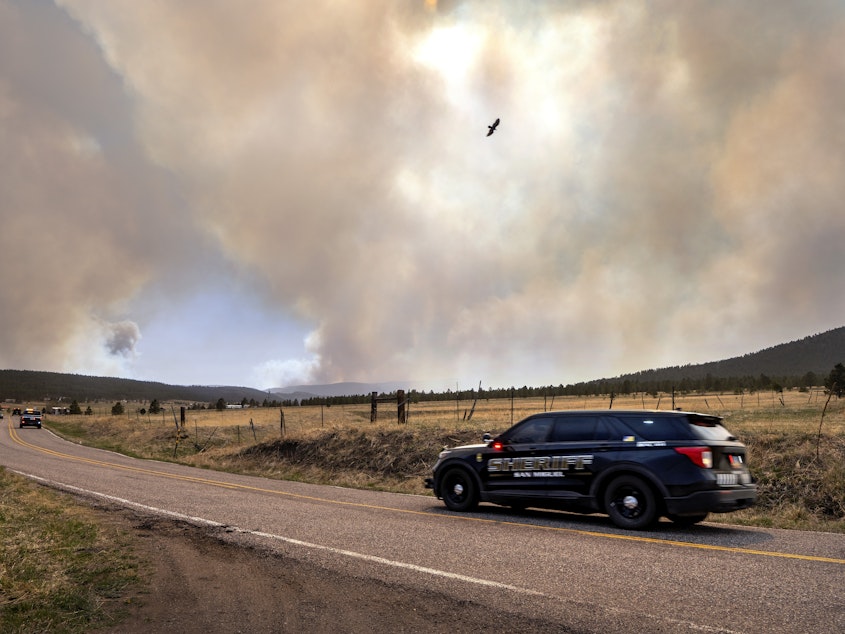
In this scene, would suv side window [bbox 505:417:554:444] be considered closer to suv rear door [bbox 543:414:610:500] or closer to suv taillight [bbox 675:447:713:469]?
suv rear door [bbox 543:414:610:500]

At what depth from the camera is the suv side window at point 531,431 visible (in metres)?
11.1

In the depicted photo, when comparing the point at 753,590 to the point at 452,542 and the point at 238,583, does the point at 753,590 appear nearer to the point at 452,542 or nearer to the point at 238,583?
the point at 452,542

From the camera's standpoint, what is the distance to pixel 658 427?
984 cm

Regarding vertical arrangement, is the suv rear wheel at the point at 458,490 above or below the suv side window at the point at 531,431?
below

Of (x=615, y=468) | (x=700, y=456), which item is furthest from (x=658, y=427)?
(x=615, y=468)

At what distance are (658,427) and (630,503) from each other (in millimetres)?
1281

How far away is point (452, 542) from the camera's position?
861cm

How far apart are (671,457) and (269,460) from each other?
1798 centimetres

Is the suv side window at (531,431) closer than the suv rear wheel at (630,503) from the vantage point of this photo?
No

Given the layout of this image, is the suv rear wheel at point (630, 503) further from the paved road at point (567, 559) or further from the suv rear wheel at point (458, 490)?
the suv rear wheel at point (458, 490)

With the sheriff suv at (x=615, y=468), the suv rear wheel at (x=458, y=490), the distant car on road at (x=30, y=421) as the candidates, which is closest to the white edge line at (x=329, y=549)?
the suv rear wheel at (x=458, y=490)

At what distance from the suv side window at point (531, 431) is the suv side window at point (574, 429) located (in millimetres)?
153

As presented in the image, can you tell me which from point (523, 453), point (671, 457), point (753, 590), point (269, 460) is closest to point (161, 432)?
point (269, 460)

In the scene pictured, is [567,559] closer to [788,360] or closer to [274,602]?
[274,602]
